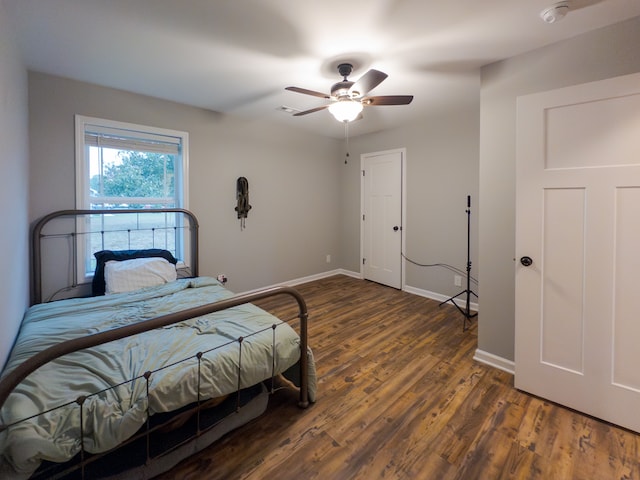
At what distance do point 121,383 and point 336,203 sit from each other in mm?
4433

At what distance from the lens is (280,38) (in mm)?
2121

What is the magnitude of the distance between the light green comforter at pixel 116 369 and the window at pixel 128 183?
93cm

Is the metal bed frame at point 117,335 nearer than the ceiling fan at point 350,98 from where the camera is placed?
Yes

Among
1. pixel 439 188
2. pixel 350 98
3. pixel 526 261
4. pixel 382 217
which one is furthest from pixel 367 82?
pixel 382 217

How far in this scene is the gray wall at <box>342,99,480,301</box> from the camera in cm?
380

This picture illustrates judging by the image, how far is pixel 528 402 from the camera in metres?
2.08

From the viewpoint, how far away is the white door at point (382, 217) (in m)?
4.64

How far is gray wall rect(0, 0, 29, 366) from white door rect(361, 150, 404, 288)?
13.5 feet

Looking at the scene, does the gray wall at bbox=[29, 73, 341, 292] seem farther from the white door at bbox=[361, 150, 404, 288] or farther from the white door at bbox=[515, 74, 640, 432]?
the white door at bbox=[515, 74, 640, 432]

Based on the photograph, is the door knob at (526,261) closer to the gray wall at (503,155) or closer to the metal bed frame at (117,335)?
the gray wall at (503,155)

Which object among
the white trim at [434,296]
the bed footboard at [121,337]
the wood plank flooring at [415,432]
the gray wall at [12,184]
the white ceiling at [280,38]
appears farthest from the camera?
the white trim at [434,296]

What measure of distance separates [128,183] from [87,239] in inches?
27.8

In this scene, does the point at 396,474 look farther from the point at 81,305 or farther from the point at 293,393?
the point at 81,305

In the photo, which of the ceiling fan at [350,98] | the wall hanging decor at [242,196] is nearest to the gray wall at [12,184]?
the ceiling fan at [350,98]
